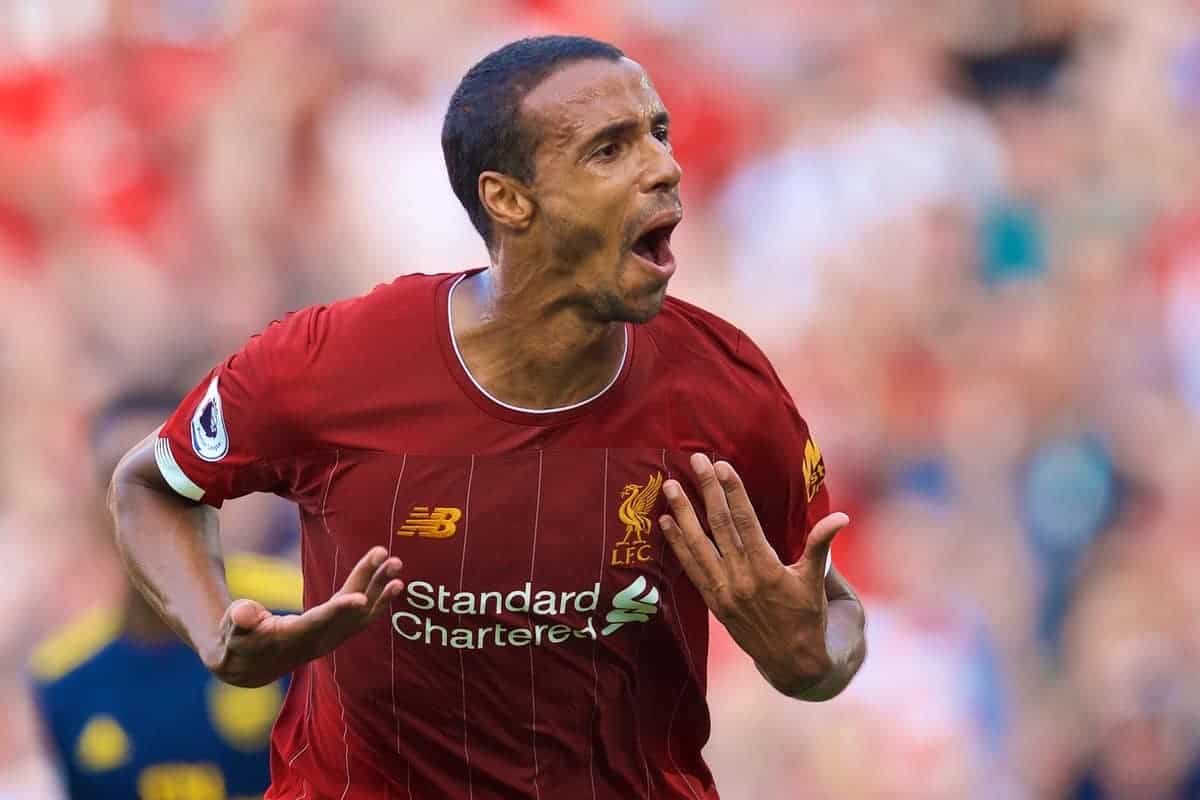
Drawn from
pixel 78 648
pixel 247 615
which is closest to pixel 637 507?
pixel 247 615

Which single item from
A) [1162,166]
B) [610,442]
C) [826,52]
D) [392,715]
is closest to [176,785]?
[392,715]

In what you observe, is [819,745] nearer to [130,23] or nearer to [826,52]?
[826,52]

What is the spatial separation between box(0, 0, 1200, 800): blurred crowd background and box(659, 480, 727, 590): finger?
8.50ft

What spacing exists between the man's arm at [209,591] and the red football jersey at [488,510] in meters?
0.09

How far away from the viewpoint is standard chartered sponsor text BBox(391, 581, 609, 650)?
9.55 feet

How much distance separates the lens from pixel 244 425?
2.96 m

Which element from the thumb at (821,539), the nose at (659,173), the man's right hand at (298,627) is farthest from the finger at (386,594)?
the nose at (659,173)

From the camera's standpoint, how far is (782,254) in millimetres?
5562

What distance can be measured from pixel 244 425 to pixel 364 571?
1.58 feet

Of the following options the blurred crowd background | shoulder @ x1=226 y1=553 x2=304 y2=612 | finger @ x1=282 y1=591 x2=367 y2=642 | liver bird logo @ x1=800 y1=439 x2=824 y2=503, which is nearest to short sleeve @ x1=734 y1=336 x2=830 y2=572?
liver bird logo @ x1=800 y1=439 x2=824 y2=503

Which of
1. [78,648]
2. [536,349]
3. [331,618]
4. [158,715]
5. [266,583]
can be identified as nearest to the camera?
[331,618]

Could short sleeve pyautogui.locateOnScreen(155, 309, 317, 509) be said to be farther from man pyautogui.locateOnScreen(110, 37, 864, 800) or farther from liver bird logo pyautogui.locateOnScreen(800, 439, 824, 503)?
liver bird logo pyautogui.locateOnScreen(800, 439, 824, 503)

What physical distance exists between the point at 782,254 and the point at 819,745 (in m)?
1.54

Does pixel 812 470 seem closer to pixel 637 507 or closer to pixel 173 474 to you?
pixel 637 507
